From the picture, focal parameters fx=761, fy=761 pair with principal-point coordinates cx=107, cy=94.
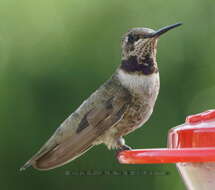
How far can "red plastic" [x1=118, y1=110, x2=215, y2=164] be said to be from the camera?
2816 millimetres

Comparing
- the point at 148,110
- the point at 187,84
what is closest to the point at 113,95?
the point at 148,110

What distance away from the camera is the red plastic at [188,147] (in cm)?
282

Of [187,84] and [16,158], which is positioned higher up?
[187,84]

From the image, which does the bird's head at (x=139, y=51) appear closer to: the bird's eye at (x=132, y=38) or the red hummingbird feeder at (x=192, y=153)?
the bird's eye at (x=132, y=38)

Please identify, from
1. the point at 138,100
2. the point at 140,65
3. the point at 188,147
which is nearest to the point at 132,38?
the point at 140,65

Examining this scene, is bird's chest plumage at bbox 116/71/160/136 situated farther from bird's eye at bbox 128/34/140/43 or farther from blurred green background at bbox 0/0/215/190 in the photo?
blurred green background at bbox 0/0/215/190

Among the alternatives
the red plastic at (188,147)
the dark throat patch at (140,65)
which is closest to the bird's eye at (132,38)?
the dark throat patch at (140,65)

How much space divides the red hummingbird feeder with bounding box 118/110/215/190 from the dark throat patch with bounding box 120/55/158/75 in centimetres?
168

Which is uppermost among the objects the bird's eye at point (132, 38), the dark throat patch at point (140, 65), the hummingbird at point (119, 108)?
the bird's eye at point (132, 38)

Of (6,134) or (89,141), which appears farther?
(6,134)

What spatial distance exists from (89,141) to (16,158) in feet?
7.10

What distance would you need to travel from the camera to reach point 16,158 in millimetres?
6703

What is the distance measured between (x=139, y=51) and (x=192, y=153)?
2253 millimetres

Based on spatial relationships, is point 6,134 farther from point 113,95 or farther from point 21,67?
point 113,95
